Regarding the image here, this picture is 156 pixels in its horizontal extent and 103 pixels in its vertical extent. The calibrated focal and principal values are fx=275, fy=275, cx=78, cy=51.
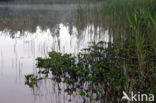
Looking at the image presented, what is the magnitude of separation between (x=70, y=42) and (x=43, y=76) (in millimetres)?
2682

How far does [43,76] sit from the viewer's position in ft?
13.8

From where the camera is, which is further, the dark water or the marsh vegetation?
the dark water

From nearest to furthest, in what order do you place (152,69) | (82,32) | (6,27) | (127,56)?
(152,69) < (127,56) < (82,32) < (6,27)

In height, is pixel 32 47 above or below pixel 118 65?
above

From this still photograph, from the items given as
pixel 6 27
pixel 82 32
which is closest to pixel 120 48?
pixel 82 32

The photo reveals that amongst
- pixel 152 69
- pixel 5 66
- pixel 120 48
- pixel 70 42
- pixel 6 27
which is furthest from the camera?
pixel 6 27

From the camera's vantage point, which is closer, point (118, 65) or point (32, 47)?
point (118, 65)

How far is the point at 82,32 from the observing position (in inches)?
303

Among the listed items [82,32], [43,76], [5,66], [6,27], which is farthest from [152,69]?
[6,27]

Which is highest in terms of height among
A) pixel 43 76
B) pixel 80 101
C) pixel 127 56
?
pixel 127 56

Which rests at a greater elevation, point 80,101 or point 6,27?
point 6,27

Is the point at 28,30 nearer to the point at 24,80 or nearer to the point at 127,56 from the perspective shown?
the point at 24,80

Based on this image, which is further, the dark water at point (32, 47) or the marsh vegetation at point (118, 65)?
the dark water at point (32, 47)

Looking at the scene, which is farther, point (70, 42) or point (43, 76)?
point (70, 42)
